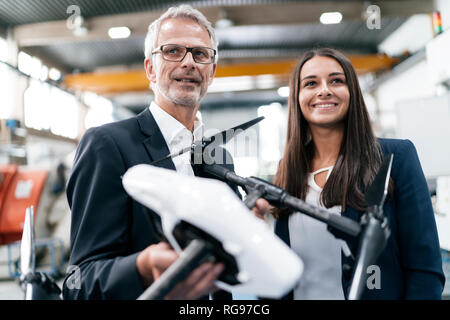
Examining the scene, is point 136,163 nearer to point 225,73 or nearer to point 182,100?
point 182,100

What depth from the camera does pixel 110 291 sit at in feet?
2.06

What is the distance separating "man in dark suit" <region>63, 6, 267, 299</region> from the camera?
1.99 ft

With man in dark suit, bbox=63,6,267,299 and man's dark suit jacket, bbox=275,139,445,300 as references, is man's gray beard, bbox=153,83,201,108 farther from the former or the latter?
man's dark suit jacket, bbox=275,139,445,300

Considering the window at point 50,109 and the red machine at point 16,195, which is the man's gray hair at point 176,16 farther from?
the window at point 50,109

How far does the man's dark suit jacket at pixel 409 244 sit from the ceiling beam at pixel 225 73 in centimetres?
629

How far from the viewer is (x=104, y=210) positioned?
763mm

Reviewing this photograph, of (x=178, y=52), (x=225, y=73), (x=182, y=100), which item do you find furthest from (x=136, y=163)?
(x=225, y=73)

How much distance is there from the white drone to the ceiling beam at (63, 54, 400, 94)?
6988 mm

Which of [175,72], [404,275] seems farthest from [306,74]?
[404,275]

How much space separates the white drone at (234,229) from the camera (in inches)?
14.7

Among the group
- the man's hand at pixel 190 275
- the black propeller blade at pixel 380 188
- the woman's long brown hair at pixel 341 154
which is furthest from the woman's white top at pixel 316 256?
the man's hand at pixel 190 275

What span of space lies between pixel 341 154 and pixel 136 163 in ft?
2.42
